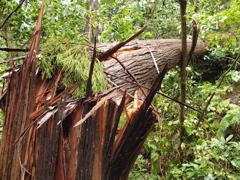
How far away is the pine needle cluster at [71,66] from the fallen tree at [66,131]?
7 cm

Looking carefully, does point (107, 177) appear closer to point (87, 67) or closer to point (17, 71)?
point (87, 67)

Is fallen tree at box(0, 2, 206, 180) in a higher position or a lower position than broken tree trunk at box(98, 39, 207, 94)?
lower

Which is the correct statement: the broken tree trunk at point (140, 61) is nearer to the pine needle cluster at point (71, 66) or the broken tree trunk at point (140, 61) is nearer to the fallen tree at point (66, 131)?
the pine needle cluster at point (71, 66)

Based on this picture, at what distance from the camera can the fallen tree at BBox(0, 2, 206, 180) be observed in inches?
61.3

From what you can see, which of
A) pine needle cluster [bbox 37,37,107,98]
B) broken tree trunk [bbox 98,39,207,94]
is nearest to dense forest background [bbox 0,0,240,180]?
pine needle cluster [bbox 37,37,107,98]

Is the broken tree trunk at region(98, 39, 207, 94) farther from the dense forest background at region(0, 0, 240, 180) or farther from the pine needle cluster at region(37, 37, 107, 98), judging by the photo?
the dense forest background at region(0, 0, 240, 180)

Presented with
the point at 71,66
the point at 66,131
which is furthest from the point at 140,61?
the point at 66,131

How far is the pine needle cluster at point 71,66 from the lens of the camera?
1.83 m

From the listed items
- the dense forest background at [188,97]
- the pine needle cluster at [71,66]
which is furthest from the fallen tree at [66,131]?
the dense forest background at [188,97]

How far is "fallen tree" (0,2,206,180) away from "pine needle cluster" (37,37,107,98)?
7 centimetres

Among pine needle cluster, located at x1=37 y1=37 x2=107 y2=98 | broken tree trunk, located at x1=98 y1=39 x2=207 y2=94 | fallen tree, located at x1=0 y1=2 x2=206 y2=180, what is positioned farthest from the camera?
broken tree trunk, located at x1=98 y1=39 x2=207 y2=94

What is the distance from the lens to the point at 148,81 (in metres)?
2.95

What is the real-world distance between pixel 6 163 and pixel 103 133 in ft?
3.56

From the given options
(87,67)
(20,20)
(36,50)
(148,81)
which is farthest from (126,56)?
(20,20)
